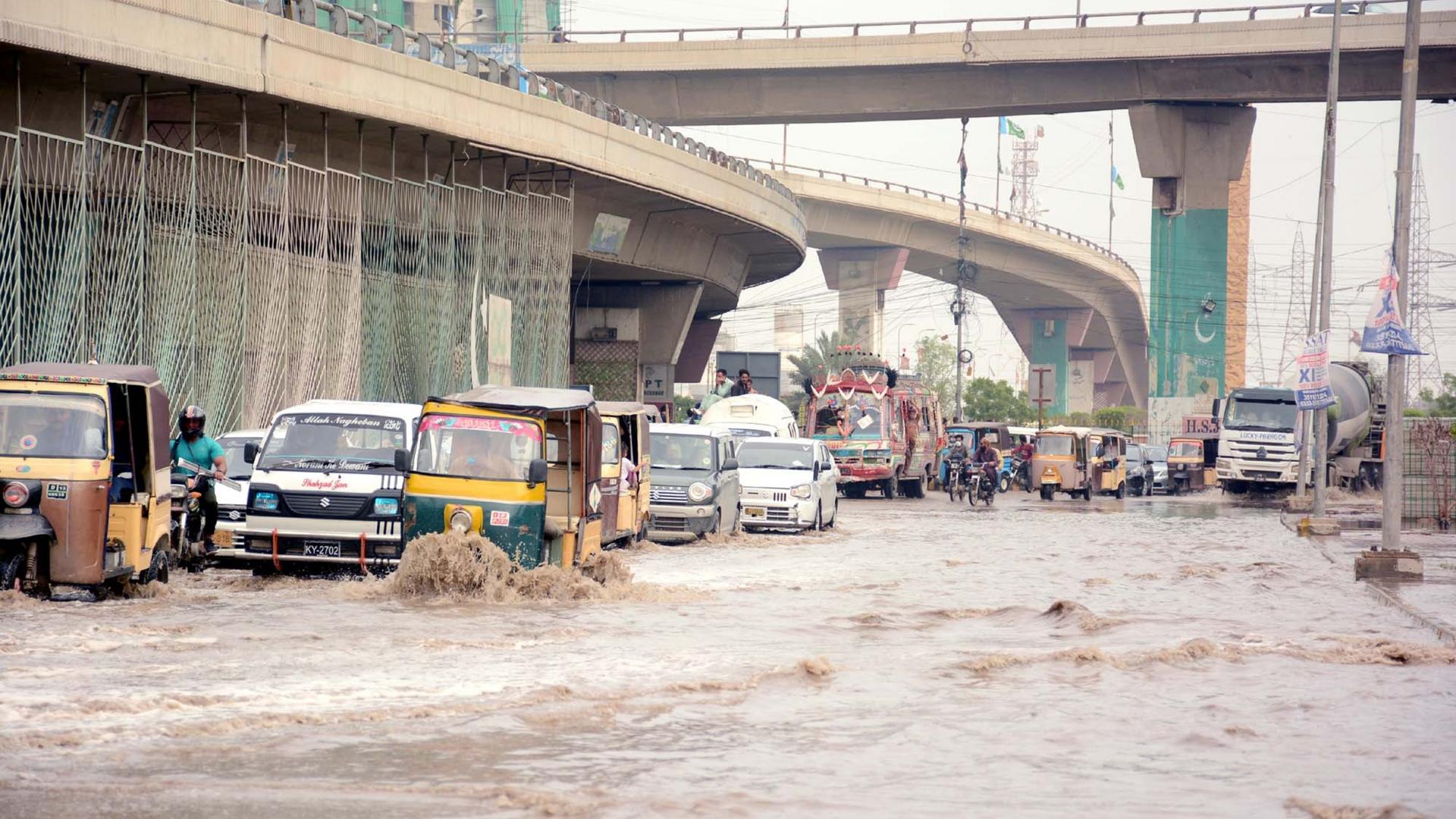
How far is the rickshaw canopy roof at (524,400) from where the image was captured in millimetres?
16109

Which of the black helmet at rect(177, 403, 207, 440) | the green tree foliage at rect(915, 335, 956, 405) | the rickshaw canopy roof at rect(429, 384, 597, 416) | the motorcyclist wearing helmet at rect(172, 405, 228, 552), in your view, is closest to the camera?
the rickshaw canopy roof at rect(429, 384, 597, 416)

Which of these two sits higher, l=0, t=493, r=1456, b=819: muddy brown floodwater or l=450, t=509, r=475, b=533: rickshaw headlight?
l=450, t=509, r=475, b=533: rickshaw headlight

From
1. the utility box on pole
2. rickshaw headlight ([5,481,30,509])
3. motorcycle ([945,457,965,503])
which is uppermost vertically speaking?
the utility box on pole

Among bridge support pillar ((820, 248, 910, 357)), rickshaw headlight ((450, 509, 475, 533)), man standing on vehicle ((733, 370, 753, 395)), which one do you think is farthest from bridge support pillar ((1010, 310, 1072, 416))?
rickshaw headlight ((450, 509, 475, 533))

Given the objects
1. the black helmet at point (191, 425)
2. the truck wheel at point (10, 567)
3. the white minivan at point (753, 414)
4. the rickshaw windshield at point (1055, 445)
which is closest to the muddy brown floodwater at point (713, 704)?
the truck wheel at point (10, 567)

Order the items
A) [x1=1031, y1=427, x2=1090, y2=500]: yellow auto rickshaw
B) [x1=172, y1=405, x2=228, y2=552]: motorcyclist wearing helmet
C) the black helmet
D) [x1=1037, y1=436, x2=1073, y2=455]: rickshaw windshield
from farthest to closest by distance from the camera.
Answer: [x1=1037, y1=436, x2=1073, y2=455]: rickshaw windshield < [x1=1031, y1=427, x2=1090, y2=500]: yellow auto rickshaw < the black helmet < [x1=172, y1=405, x2=228, y2=552]: motorcyclist wearing helmet

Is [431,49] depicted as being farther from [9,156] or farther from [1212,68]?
[1212,68]

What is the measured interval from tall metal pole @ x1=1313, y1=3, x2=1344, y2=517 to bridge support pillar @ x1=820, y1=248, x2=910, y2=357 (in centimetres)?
Result: 5541

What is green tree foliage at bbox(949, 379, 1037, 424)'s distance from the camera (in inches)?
4183

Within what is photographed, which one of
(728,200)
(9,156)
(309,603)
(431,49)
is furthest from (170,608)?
(728,200)

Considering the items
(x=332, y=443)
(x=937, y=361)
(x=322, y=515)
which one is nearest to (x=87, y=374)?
(x=322, y=515)

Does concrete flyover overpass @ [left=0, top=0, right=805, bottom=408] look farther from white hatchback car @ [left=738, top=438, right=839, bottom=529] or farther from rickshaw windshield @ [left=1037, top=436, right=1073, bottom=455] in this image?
rickshaw windshield @ [left=1037, top=436, right=1073, bottom=455]

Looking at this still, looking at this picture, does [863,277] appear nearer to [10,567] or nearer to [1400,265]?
[1400,265]

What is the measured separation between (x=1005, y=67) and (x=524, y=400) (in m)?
39.8
